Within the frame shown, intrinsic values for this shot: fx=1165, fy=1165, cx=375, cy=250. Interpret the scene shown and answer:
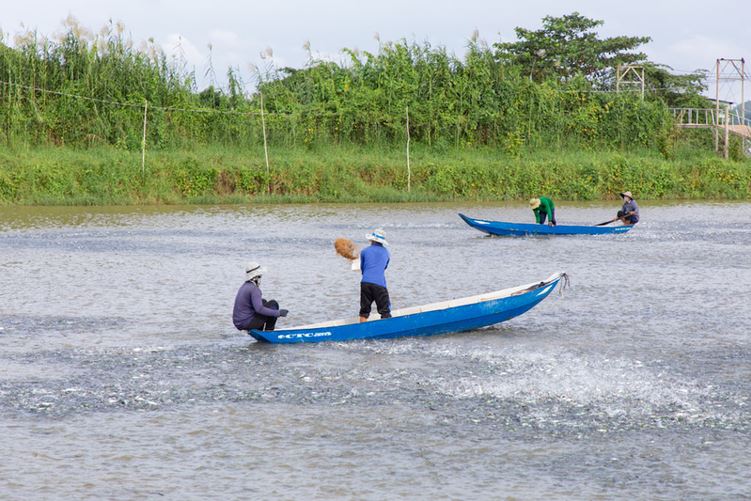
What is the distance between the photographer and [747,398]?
11805 mm

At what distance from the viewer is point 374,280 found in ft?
49.7

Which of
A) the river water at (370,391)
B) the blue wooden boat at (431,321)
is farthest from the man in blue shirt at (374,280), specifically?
the river water at (370,391)

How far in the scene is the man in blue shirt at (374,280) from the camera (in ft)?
49.7

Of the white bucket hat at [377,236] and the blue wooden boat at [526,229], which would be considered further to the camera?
the blue wooden boat at [526,229]

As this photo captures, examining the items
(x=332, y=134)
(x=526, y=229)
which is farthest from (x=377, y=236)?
(x=332, y=134)

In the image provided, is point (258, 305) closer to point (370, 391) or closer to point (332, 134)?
point (370, 391)

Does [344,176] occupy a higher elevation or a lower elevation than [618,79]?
lower

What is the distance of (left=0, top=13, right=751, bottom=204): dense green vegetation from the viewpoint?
47.0m

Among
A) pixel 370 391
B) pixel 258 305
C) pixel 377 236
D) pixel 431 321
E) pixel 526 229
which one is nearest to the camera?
pixel 370 391

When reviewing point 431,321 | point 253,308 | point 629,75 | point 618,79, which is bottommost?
point 431,321

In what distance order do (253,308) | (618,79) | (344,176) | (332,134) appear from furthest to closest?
(618,79) < (332,134) < (344,176) < (253,308)

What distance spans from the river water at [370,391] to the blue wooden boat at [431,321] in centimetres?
21

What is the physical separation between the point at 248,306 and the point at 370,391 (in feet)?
9.55

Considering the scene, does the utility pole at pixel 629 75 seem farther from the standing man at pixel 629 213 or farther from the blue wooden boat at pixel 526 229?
the blue wooden boat at pixel 526 229
